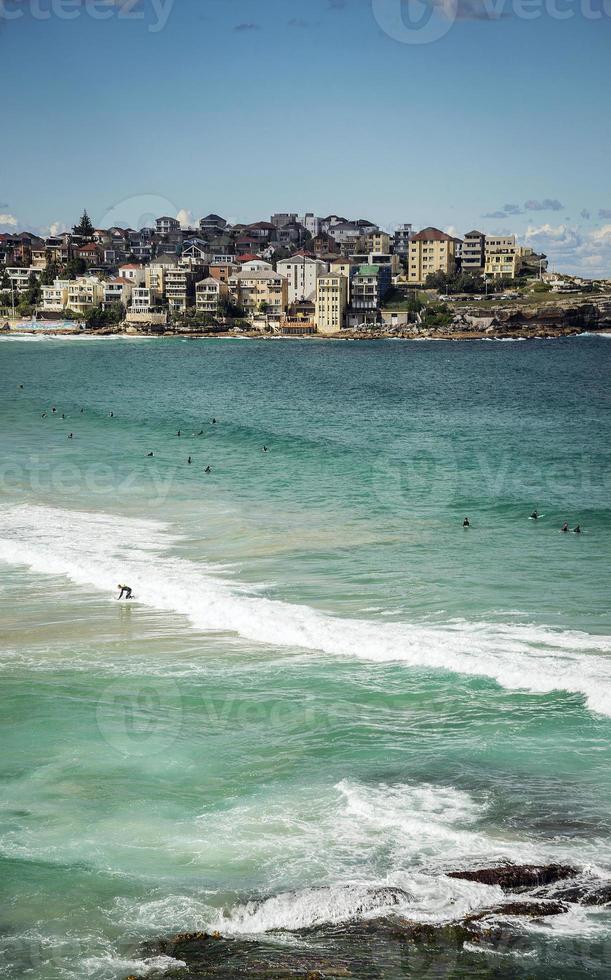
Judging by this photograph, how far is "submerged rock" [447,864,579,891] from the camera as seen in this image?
1051cm

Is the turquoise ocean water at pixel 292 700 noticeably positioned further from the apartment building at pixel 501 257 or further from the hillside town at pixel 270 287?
the apartment building at pixel 501 257

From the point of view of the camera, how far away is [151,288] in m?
168

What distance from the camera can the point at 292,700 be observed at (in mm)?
15703

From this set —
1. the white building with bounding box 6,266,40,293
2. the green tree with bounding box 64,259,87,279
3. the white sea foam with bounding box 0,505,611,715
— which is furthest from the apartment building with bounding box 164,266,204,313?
the white sea foam with bounding box 0,505,611,715

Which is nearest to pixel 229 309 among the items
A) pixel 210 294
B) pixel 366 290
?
pixel 210 294

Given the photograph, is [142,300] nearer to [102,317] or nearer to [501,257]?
[102,317]

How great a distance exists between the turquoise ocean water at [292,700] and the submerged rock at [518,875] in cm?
21

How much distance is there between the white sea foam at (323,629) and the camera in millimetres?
16734

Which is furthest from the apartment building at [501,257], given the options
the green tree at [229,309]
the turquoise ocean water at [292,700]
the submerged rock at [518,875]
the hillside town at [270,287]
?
the submerged rock at [518,875]

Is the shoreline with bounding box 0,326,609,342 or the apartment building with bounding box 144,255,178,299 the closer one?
the shoreline with bounding box 0,326,609,342

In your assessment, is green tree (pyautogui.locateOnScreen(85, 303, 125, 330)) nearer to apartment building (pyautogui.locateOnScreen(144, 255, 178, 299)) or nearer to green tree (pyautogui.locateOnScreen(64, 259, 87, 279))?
apartment building (pyautogui.locateOnScreen(144, 255, 178, 299))

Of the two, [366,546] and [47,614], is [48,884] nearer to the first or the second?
[47,614]

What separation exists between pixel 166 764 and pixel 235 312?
514 feet

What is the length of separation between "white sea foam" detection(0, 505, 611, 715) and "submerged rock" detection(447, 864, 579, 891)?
4.84 m
